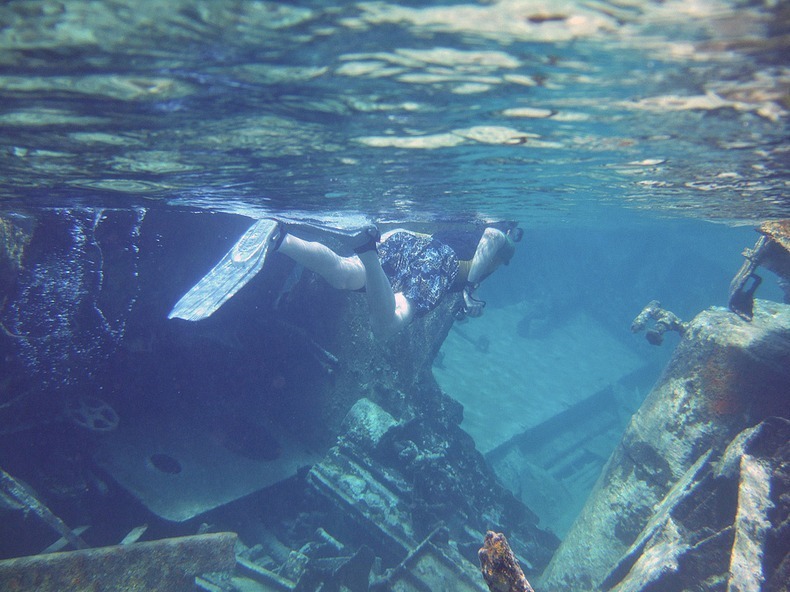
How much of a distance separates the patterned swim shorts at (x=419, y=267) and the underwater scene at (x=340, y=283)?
0.07 m

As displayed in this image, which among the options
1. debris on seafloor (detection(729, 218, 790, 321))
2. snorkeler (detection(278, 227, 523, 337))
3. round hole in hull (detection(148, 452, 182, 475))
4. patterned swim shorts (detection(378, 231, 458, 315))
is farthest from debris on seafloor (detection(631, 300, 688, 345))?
round hole in hull (detection(148, 452, 182, 475))

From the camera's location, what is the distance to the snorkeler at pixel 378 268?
6.73 m

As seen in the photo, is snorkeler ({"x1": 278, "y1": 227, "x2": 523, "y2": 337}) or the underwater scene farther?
snorkeler ({"x1": 278, "y1": 227, "x2": 523, "y2": 337})

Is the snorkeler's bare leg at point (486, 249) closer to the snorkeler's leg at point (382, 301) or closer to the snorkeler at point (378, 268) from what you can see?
the snorkeler at point (378, 268)

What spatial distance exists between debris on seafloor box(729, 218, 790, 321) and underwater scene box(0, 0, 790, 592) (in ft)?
0.23

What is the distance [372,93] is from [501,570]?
175 inches

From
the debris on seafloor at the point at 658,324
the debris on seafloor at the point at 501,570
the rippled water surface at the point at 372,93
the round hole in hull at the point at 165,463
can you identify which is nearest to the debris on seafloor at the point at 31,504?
the round hole in hull at the point at 165,463

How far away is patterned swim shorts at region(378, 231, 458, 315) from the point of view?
28.1ft

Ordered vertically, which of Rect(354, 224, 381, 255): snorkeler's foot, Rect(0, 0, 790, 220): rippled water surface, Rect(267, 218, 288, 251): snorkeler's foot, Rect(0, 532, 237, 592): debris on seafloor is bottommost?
Rect(0, 532, 237, 592): debris on seafloor

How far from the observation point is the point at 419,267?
868 centimetres

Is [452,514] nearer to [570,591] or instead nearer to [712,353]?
[570,591]

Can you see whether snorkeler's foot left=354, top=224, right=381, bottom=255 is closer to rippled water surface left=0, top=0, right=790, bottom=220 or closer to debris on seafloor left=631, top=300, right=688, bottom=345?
rippled water surface left=0, top=0, right=790, bottom=220

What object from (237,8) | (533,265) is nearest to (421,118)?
(237,8)

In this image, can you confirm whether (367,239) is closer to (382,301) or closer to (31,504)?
(382,301)
